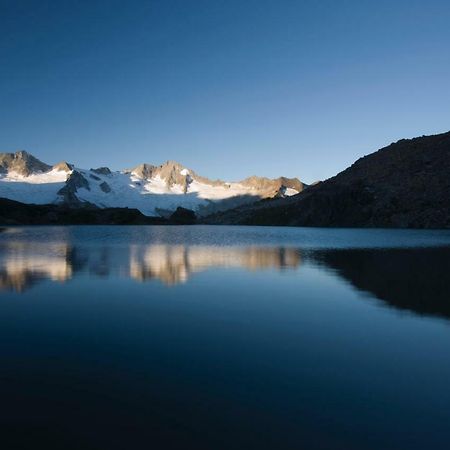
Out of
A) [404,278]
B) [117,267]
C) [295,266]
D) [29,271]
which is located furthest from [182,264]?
[404,278]

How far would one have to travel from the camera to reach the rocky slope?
469 feet

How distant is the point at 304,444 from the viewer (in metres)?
7.66

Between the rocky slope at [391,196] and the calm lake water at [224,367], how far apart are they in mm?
126059

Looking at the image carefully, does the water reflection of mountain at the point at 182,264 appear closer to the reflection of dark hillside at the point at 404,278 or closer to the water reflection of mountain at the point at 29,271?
the reflection of dark hillside at the point at 404,278

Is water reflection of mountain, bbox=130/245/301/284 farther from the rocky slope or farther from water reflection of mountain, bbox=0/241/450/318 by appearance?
the rocky slope

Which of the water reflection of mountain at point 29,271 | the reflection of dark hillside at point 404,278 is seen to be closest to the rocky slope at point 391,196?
the reflection of dark hillside at point 404,278

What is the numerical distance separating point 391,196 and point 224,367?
158 m

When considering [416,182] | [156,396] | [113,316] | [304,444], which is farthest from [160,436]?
[416,182]

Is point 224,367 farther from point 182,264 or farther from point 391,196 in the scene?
point 391,196

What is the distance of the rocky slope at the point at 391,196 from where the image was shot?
14288 centimetres

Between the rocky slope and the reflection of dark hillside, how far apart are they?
340ft

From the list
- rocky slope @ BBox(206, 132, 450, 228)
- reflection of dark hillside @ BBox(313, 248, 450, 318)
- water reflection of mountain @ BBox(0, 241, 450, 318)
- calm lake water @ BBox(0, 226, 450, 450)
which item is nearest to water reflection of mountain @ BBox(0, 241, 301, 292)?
water reflection of mountain @ BBox(0, 241, 450, 318)

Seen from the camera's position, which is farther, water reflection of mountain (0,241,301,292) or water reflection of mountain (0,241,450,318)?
water reflection of mountain (0,241,301,292)

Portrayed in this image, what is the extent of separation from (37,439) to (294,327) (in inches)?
388
